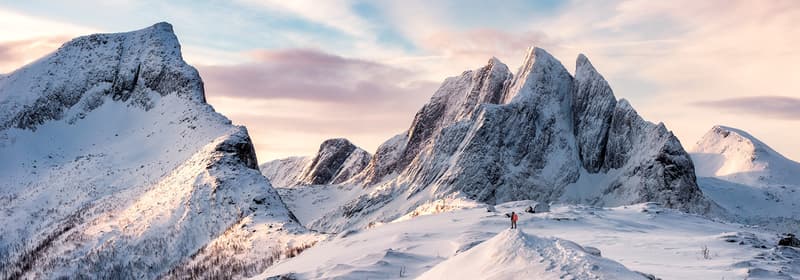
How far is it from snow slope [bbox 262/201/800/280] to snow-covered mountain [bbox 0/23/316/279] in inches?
653

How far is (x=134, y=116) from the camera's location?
112938mm

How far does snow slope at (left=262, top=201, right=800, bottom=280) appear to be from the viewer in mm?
17922

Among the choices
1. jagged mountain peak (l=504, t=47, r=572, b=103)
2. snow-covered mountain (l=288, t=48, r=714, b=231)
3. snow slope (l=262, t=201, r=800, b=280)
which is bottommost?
snow slope (l=262, t=201, r=800, b=280)

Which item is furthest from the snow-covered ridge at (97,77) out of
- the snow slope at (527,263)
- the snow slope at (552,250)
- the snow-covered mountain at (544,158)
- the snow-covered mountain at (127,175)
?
the snow slope at (527,263)

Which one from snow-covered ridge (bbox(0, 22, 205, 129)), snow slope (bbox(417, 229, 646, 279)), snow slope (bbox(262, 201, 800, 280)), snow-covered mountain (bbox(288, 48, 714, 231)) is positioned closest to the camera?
snow slope (bbox(417, 229, 646, 279))

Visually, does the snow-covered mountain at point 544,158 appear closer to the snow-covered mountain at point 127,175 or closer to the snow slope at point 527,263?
the snow-covered mountain at point 127,175

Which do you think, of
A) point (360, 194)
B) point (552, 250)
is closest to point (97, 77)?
point (360, 194)

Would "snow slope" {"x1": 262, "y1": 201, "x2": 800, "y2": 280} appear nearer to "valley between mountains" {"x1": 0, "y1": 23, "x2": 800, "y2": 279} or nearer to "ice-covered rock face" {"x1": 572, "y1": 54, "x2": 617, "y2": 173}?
"valley between mountains" {"x1": 0, "y1": 23, "x2": 800, "y2": 279}

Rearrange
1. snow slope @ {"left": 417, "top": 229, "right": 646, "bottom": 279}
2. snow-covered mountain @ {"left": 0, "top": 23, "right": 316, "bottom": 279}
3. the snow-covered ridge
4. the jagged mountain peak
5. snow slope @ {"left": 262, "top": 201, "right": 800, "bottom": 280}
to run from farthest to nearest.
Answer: the jagged mountain peak → the snow-covered ridge → snow-covered mountain @ {"left": 0, "top": 23, "right": 316, "bottom": 279} → snow slope @ {"left": 262, "top": 201, "right": 800, "bottom": 280} → snow slope @ {"left": 417, "top": 229, "right": 646, "bottom": 279}

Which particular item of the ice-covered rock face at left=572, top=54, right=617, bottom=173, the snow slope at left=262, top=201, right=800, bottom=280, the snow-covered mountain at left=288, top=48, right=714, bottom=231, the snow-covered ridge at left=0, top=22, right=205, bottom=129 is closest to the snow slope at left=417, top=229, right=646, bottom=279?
the snow slope at left=262, top=201, right=800, bottom=280

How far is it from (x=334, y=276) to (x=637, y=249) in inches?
476

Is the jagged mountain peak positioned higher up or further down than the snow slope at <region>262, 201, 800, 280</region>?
higher up

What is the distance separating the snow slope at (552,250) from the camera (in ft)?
58.8

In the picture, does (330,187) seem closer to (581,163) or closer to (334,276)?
(581,163)
